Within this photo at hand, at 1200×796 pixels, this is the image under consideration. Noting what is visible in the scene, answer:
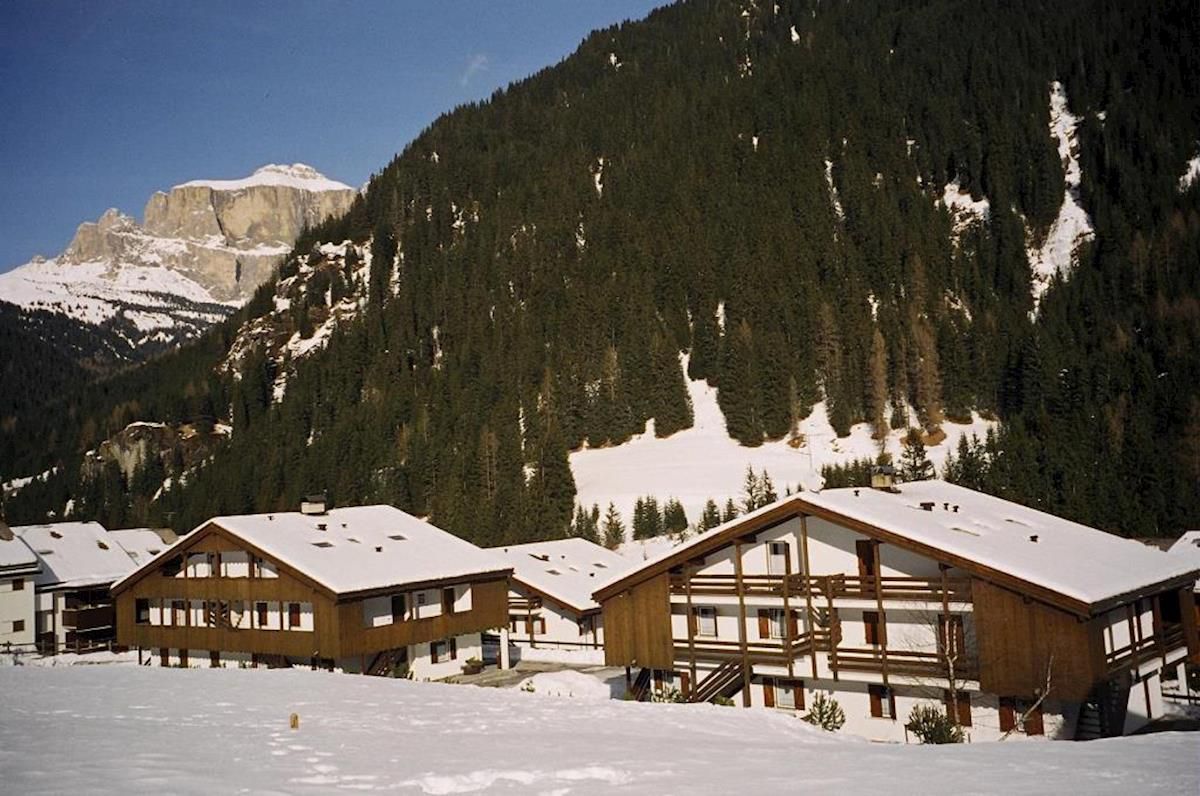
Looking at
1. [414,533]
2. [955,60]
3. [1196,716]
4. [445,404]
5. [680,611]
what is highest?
[955,60]

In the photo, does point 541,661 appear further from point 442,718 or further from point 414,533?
point 442,718

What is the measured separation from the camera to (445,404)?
→ 5541 inches

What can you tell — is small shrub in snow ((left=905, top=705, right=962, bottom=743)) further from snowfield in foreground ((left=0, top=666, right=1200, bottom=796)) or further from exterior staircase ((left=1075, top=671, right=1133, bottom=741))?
snowfield in foreground ((left=0, top=666, right=1200, bottom=796))

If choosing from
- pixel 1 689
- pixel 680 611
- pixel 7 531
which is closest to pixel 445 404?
pixel 7 531

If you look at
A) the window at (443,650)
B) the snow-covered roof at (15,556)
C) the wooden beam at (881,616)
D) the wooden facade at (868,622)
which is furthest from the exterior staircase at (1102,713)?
the snow-covered roof at (15,556)

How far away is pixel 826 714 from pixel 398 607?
21.7 meters

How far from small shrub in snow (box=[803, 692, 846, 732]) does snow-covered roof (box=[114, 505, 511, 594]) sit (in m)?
20.2

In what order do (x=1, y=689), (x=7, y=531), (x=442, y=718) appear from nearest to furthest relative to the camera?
(x=442, y=718)
(x=1, y=689)
(x=7, y=531)

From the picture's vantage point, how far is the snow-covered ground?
338 ft

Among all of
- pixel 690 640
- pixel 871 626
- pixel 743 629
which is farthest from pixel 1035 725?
pixel 690 640

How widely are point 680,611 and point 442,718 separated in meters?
20.3

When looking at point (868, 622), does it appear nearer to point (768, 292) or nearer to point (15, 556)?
point (15, 556)

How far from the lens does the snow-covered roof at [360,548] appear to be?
43094 millimetres

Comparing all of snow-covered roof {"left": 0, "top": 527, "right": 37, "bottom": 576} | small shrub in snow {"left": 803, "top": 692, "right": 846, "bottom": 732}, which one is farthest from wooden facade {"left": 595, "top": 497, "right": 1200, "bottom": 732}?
snow-covered roof {"left": 0, "top": 527, "right": 37, "bottom": 576}
